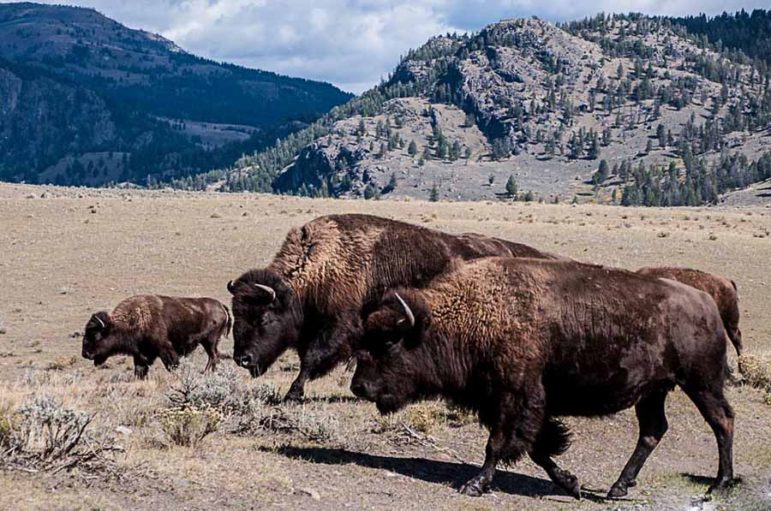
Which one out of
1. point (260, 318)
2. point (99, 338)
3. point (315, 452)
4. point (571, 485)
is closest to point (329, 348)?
point (260, 318)

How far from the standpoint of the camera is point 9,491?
6387 mm

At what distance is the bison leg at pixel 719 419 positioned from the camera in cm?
846

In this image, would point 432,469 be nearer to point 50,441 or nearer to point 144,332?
point 50,441

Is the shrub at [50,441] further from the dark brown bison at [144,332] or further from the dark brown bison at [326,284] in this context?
the dark brown bison at [144,332]

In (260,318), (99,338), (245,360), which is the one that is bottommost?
(99,338)

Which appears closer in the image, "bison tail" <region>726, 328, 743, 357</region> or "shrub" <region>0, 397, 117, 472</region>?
"shrub" <region>0, 397, 117, 472</region>

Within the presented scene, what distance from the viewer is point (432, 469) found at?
29.4 feet

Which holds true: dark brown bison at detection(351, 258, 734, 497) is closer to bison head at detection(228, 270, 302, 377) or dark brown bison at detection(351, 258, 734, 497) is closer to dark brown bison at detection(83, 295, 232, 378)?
bison head at detection(228, 270, 302, 377)

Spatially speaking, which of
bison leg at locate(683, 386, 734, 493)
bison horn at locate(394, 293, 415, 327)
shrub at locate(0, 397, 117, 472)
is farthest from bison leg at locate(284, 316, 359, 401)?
bison leg at locate(683, 386, 734, 493)

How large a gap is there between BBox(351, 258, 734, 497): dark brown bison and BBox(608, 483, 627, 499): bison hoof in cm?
1

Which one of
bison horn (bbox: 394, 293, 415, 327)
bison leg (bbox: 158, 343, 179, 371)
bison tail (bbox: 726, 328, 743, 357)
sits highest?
bison horn (bbox: 394, 293, 415, 327)

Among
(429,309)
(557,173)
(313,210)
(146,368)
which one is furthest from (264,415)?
(557,173)

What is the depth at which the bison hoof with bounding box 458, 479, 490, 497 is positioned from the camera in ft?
26.5

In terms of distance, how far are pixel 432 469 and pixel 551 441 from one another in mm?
1252
